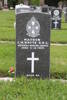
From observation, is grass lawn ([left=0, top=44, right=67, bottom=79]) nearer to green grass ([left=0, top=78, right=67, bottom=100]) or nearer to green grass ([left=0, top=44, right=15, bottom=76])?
green grass ([left=0, top=44, right=15, bottom=76])

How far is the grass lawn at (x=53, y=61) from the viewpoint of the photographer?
36.0ft

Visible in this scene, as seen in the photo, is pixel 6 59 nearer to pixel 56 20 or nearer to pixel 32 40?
pixel 32 40

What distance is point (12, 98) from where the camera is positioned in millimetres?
7785

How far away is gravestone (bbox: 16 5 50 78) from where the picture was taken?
965 centimetres

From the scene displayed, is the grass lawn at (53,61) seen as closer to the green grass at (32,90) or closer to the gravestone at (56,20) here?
the green grass at (32,90)

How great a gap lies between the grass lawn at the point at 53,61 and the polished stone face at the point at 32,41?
1.02 meters

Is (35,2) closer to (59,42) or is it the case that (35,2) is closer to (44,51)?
(59,42)

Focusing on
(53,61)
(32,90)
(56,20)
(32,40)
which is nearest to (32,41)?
(32,40)

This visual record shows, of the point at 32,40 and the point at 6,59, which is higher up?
the point at 32,40

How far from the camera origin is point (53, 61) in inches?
496

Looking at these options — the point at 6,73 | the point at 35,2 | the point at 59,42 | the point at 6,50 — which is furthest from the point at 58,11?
the point at 35,2

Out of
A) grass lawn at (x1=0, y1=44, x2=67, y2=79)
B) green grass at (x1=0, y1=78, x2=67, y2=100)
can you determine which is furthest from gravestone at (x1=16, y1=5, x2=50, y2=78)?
grass lawn at (x1=0, y1=44, x2=67, y2=79)

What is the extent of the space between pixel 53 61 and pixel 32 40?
3023 mm

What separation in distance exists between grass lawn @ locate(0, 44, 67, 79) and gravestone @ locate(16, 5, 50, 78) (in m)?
1.02
